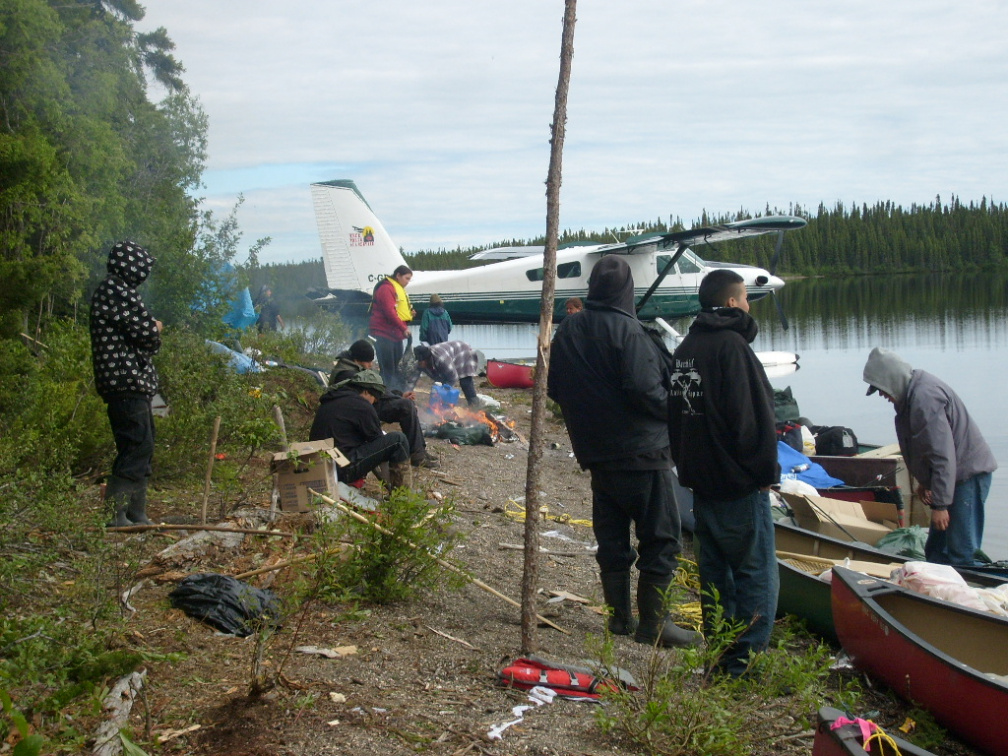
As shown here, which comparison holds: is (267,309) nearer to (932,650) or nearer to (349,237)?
(349,237)

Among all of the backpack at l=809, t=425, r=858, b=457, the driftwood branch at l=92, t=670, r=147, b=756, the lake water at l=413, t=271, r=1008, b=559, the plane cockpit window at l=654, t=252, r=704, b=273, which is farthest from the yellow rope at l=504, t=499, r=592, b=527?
the plane cockpit window at l=654, t=252, r=704, b=273

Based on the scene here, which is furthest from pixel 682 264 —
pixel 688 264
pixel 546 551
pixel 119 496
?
pixel 119 496

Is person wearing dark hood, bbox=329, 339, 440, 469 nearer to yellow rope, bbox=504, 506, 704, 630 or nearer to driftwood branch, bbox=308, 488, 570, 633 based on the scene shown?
yellow rope, bbox=504, 506, 704, 630

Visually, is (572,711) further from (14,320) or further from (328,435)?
(14,320)

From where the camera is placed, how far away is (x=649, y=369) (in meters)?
4.97

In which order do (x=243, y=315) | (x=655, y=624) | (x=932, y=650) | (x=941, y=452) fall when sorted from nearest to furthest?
(x=932, y=650) → (x=655, y=624) → (x=941, y=452) → (x=243, y=315)

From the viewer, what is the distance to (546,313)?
14.7 feet

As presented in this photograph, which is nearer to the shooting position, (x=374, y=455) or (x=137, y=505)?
(x=137, y=505)

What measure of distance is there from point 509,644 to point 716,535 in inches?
46.0

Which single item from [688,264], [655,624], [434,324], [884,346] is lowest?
[884,346]

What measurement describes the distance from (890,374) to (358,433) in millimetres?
3741

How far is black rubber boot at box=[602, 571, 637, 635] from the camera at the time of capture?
5219mm

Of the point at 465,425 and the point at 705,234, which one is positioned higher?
the point at 705,234

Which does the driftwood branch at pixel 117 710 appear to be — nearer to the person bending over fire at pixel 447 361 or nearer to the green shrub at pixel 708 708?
A: the green shrub at pixel 708 708
